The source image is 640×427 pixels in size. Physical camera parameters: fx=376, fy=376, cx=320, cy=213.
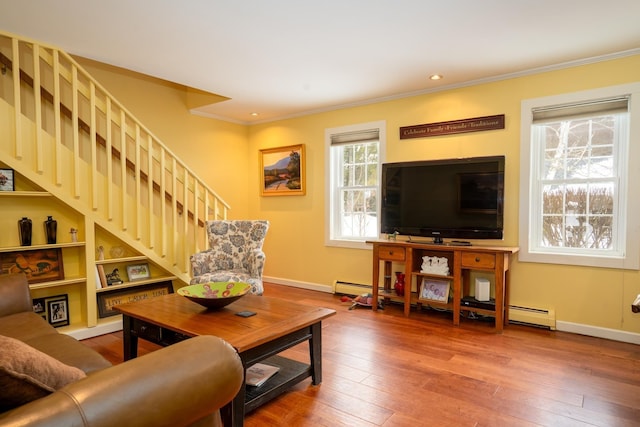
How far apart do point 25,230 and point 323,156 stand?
3224 millimetres

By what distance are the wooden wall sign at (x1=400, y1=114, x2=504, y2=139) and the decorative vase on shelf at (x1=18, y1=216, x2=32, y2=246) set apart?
3.64 meters

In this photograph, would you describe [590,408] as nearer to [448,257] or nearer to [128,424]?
[448,257]

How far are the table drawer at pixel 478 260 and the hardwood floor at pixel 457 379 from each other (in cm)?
58

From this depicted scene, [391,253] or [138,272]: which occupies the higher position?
[391,253]

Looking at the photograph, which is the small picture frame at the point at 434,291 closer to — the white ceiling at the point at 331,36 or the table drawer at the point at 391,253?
the table drawer at the point at 391,253

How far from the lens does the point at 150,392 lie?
97 cm

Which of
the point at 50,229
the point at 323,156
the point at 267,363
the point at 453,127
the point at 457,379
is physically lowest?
the point at 457,379

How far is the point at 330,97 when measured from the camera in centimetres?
444

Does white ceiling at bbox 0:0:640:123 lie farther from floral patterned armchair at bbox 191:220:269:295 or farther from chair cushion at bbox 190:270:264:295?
chair cushion at bbox 190:270:264:295

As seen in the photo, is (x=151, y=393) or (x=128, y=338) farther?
(x=128, y=338)

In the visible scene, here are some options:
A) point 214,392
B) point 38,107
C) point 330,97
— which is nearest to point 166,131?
point 38,107

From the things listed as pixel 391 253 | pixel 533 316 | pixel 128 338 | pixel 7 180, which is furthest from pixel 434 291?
pixel 7 180

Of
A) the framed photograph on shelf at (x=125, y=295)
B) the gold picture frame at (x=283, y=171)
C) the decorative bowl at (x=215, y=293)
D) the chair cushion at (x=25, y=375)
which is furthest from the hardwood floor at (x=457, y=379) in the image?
the gold picture frame at (x=283, y=171)

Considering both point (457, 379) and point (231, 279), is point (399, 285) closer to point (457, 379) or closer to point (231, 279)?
point (457, 379)
